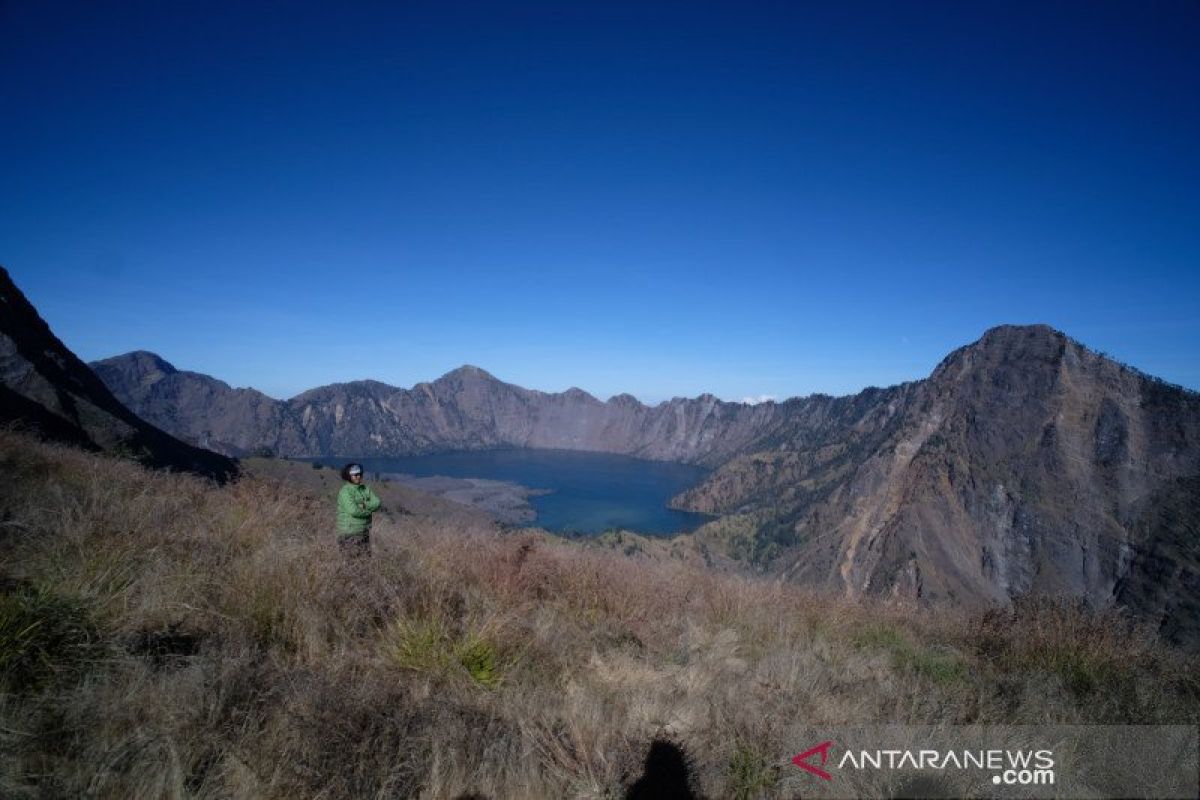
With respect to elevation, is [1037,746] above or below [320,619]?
below

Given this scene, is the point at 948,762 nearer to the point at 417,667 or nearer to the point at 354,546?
the point at 417,667

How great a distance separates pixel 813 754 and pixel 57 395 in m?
60.2

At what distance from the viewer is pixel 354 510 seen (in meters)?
6.63

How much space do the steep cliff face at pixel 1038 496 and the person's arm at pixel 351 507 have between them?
3272 inches

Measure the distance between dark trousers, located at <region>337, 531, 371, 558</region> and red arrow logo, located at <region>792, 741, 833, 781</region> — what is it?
13.0 ft

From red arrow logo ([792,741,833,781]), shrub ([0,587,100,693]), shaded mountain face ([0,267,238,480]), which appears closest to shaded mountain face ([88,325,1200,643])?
shaded mountain face ([0,267,238,480])

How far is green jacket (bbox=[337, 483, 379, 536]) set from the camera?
6.47 metres

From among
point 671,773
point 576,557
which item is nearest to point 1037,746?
point 671,773

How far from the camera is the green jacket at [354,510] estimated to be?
6.47 m

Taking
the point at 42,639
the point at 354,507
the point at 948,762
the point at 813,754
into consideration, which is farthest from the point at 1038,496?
the point at 42,639

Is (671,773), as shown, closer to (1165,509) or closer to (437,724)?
(437,724)

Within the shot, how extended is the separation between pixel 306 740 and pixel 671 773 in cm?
204

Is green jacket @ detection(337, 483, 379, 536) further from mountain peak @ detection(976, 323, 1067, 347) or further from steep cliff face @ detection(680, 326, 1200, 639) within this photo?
mountain peak @ detection(976, 323, 1067, 347)

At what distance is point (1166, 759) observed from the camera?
3.39 meters
